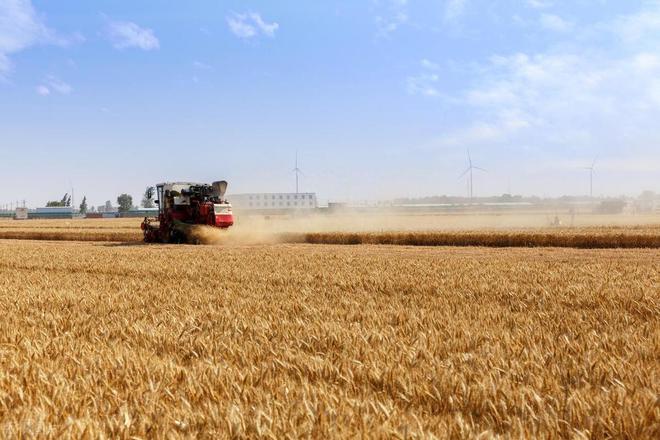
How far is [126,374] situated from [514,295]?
7.00m

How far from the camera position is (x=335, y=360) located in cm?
538

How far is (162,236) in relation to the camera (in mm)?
28547

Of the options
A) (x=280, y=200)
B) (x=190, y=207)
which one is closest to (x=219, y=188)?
(x=190, y=207)

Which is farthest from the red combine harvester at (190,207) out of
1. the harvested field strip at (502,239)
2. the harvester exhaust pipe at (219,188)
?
the harvested field strip at (502,239)

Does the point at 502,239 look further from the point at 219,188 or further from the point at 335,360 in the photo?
the point at 335,360

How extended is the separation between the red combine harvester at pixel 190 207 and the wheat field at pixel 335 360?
52.6ft

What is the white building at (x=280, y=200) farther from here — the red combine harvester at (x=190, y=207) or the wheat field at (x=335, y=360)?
the wheat field at (x=335, y=360)

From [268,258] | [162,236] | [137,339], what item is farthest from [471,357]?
[162,236]

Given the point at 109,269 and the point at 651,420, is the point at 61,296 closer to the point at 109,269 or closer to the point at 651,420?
the point at 109,269

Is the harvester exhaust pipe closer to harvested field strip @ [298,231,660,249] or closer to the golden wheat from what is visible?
the golden wheat

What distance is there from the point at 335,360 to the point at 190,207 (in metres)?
23.6

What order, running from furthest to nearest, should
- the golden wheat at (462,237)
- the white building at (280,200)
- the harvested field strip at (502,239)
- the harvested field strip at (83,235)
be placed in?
the white building at (280,200) → the harvested field strip at (83,235) → the golden wheat at (462,237) → the harvested field strip at (502,239)

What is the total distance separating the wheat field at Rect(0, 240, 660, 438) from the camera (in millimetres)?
3611

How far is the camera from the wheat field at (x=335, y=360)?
3611 millimetres
